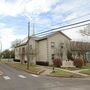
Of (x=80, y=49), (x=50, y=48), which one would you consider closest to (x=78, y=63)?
(x=50, y=48)

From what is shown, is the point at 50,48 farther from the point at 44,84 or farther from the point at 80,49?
the point at 44,84

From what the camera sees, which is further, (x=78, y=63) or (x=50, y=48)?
(x=50, y=48)

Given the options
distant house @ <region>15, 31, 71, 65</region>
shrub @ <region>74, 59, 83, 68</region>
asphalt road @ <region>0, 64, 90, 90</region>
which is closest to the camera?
asphalt road @ <region>0, 64, 90, 90</region>

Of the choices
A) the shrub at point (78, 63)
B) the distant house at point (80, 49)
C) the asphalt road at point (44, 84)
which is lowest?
the asphalt road at point (44, 84)

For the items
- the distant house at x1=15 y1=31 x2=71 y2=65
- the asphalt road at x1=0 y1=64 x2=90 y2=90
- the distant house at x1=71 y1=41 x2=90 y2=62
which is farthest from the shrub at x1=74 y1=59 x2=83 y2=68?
the distant house at x1=71 y1=41 x2=90 y2=62

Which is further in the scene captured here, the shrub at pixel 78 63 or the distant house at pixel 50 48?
the distant house at pixel 50 48

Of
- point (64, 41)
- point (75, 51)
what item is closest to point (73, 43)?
point (75, 51)

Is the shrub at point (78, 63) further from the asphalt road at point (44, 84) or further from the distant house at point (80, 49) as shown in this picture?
the distant house at point (80, 49)

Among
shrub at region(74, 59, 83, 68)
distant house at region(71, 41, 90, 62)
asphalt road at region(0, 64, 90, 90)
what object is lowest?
asphalt road at region(0, 64, 90, 90)

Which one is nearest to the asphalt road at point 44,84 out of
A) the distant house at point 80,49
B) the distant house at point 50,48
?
the distant house at point 50,48

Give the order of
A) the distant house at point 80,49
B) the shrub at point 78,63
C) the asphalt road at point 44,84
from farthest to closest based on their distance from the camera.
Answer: the distant house at point 80,49 → the shrub at point 78,63 → the asphalt road at point 44,84

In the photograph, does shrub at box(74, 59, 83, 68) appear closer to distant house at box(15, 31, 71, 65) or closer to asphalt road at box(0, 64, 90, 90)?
distant house at box(15, 31, 71, 65)

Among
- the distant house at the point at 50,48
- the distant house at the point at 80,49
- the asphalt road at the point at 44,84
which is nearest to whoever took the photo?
the asphalt road at the point at 44,84

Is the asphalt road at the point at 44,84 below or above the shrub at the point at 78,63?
below
